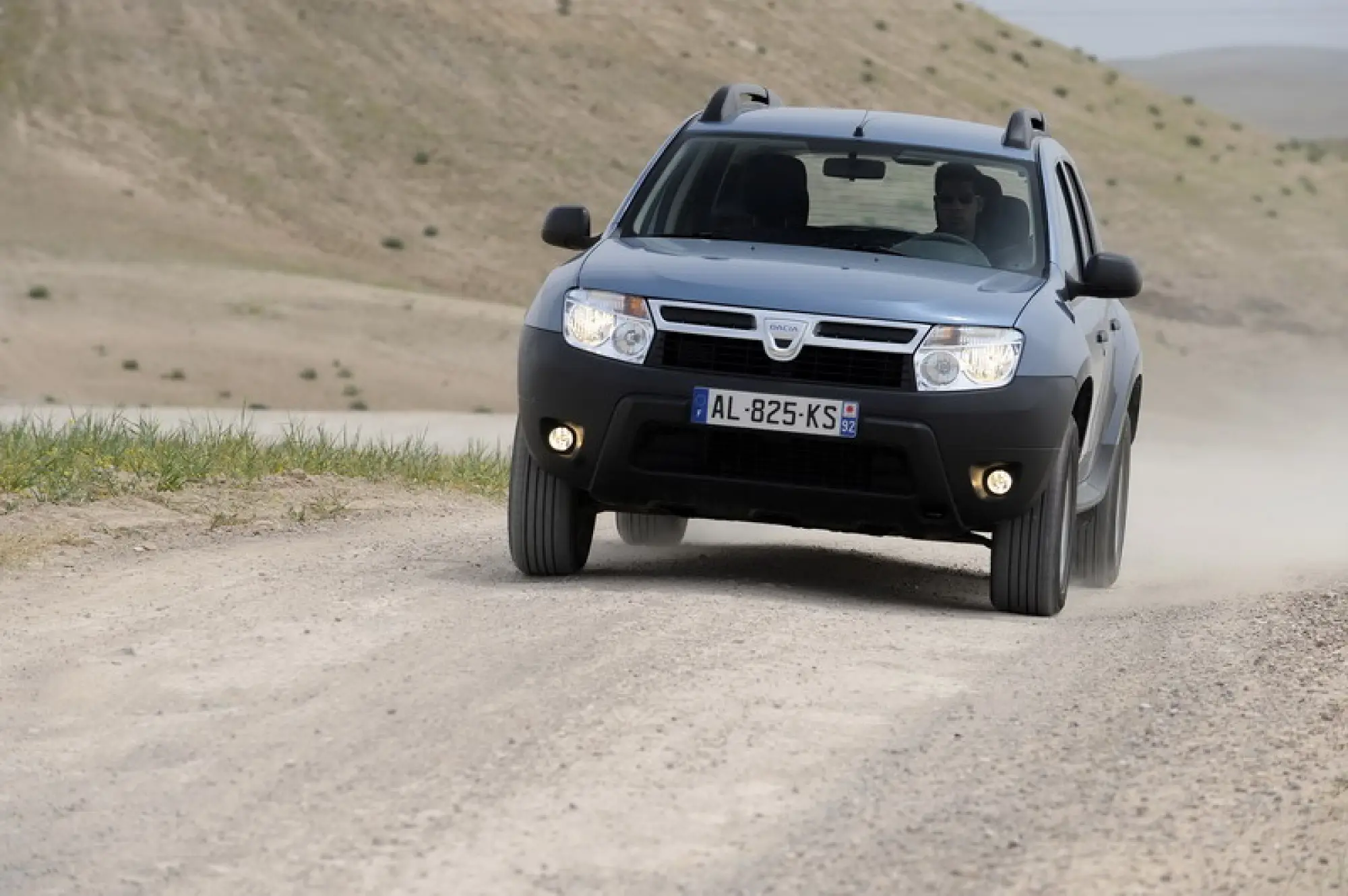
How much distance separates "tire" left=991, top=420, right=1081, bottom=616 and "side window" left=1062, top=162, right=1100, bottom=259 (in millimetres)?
1764

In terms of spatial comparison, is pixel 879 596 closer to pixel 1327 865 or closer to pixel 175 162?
pixel 1327 865

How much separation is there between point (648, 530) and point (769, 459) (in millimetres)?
3125

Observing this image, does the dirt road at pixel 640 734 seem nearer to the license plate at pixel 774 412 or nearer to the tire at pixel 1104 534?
the license plate at pixel 774 412

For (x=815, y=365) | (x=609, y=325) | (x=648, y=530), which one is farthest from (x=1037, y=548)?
(x=648, y=530)

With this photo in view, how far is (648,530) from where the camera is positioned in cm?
1173

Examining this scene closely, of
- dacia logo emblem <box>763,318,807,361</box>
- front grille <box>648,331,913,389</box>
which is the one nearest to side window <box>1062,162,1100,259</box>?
front grille <box>648,331,913,389</box>

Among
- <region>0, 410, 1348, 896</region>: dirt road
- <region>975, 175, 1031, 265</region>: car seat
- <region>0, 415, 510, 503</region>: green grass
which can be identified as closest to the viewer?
<region>0, 410, 1348, 896</region>: dirt road

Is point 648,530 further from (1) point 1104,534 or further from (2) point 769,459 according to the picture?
(2) point 769,459

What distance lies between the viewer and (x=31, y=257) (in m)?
45.8

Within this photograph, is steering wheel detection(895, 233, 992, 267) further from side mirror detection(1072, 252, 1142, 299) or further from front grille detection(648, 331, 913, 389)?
front grille detection(648, 331, 913, 389)

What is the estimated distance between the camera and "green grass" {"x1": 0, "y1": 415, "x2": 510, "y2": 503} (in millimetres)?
11633

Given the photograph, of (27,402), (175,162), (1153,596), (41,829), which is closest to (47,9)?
(175,162)

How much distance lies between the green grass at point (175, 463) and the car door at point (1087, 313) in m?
4.21

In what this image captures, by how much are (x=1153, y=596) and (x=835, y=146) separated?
7.84 ft
